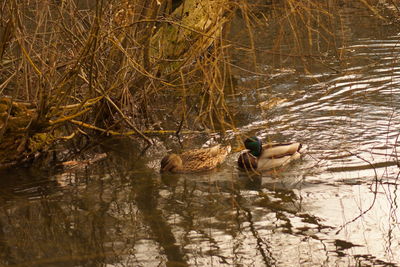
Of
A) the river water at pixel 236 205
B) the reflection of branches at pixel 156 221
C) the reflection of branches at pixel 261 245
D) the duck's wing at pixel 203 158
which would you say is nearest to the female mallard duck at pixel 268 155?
the river water at pixel 236 205

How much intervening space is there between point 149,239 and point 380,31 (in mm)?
9480

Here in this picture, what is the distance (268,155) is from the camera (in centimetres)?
861

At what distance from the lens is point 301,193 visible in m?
7.49

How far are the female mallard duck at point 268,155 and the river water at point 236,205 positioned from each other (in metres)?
0.13

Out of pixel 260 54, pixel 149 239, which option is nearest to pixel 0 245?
pixel 149 239

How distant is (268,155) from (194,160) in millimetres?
813

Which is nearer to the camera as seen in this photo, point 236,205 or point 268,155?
point 236,205

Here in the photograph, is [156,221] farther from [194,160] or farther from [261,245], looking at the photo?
[194,160]

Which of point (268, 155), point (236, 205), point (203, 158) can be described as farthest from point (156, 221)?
point (268, 155)

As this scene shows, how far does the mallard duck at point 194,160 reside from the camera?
28.0 ft

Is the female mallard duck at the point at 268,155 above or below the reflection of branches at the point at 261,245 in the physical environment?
above

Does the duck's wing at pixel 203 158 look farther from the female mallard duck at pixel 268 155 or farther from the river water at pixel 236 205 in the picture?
the female mallard duck at pixel 268 155

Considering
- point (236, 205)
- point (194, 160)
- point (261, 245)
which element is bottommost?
point (261, 245)

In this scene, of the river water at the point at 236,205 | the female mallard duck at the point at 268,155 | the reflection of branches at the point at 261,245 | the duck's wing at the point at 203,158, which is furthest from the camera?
the duck's wing at the point at 203,158
